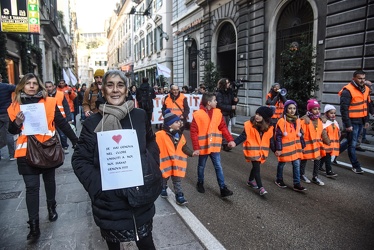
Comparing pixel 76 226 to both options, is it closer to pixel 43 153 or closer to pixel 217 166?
pixel 43 153

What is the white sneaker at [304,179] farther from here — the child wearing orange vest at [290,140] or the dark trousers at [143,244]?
the dark trousers at [143,244]

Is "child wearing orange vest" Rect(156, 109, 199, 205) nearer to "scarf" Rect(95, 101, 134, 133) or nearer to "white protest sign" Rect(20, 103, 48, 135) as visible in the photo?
"white protest sign" Rect(20, 103, 48, 135)

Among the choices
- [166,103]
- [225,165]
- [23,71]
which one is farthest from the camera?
[23,71]

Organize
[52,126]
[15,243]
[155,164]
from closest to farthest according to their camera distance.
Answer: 1. [155,164]
2. [15,243]
3. [52,126]

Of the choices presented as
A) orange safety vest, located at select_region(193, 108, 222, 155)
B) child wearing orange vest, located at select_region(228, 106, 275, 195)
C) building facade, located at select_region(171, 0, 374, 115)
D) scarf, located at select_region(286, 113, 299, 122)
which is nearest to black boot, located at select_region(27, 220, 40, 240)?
orange safety vest, located at select_region(193, 108, 222, 155)

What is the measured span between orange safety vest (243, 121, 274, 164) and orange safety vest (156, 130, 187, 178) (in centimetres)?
109

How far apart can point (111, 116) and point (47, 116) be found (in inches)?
69.7

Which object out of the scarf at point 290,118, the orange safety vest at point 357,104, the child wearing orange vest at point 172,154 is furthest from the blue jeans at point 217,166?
the orange safety vest at point 357,104

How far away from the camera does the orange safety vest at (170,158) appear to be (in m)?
4.40

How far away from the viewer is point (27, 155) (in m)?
3.26

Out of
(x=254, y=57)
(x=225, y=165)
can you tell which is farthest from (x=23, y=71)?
(x=225, y=165)

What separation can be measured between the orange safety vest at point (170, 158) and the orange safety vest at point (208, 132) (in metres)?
0.51

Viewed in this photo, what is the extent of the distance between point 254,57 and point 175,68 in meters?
13.7

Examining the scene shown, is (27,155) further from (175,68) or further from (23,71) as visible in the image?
(175,68)
